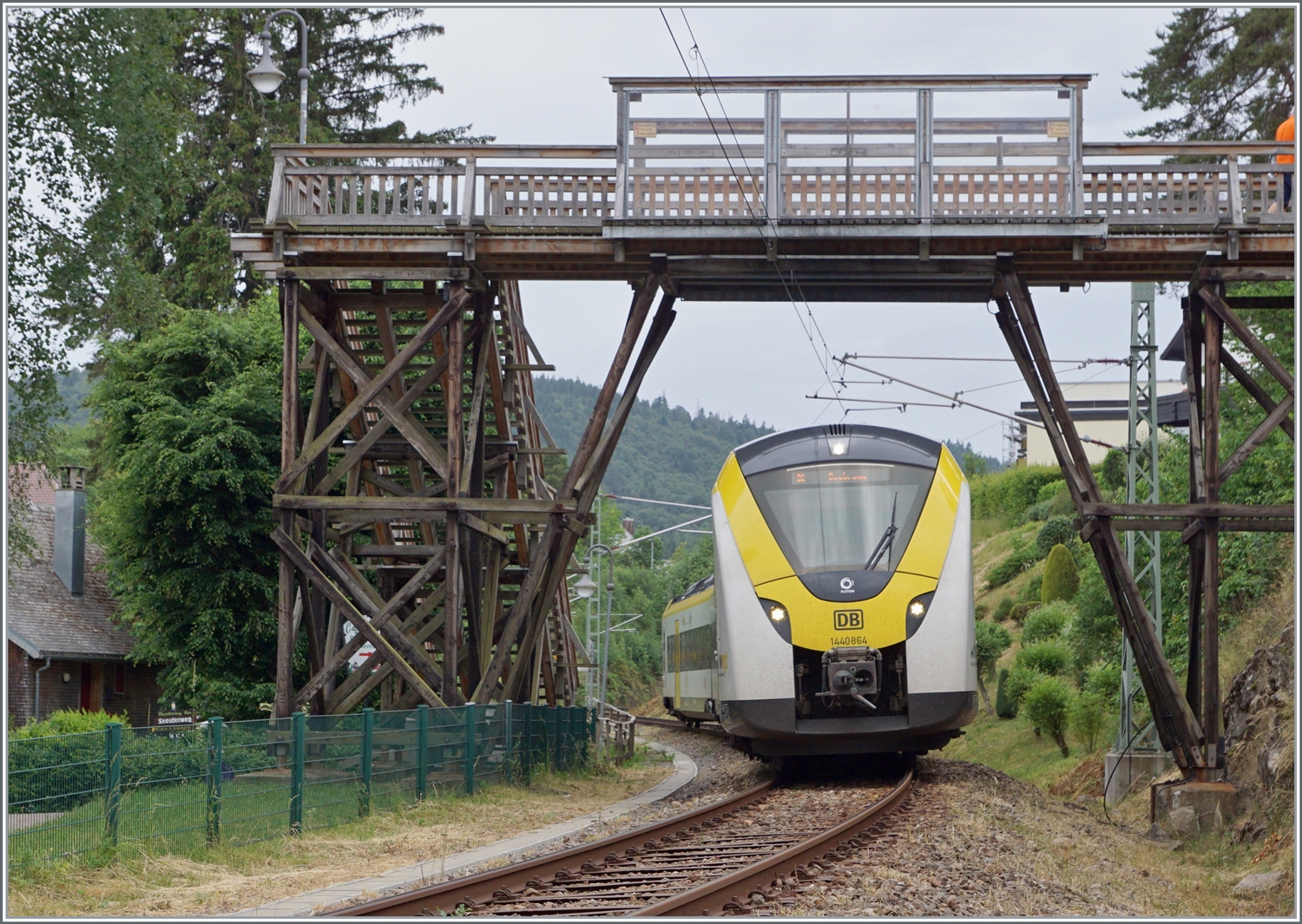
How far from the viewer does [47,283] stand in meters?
19.4

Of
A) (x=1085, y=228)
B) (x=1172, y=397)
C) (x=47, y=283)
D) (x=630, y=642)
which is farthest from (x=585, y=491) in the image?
(x=630, y=642)

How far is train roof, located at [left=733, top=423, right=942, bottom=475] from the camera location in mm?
16312

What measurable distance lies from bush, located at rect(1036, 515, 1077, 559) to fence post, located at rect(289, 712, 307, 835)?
3731cm

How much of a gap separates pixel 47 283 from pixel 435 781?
30.4 ft

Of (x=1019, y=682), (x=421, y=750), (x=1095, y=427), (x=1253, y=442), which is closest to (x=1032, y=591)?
(x=1019, y=682)

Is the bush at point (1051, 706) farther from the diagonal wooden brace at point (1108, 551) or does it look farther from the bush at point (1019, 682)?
the diagonal wooden brace at point (1108, 551)

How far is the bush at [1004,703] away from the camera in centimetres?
3369

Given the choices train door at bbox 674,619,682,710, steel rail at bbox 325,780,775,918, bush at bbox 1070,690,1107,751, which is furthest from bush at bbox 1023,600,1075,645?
steel rail at bbox 325,780,775,918

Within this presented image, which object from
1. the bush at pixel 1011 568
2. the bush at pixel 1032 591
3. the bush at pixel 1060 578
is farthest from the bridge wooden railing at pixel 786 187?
the bush at pixel 1011 568

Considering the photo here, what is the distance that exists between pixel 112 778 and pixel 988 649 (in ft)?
101

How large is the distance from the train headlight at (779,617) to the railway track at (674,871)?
6.83ft

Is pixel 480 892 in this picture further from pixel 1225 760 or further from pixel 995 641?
A: pixel 995 641

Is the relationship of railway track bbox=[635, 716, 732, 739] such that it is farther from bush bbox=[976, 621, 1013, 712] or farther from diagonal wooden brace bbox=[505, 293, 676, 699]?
diagonal wooden brace bbox=[505, 293, 676, 699]

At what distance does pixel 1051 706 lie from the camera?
2653 cm
